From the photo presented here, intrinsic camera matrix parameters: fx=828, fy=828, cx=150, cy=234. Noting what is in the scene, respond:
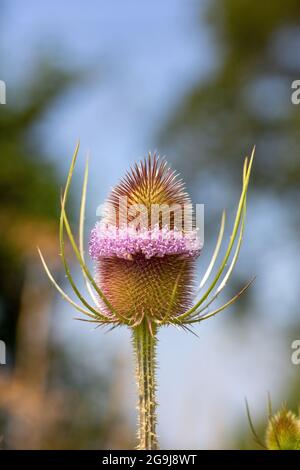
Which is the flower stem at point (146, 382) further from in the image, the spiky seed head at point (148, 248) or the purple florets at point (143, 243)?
the purple florets at point (143, 243)

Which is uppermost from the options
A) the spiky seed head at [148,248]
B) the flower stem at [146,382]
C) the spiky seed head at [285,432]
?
the spiky seed head at [148,248]

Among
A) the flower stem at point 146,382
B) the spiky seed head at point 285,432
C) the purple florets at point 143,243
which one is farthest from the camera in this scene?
the spiky seed head at point 285,432

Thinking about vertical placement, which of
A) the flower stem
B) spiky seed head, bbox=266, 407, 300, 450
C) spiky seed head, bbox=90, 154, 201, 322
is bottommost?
spiky seed head, bbox=266, 407, 300, 450

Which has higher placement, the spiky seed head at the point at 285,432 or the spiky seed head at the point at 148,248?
the spiky seed head at the point at 148,248

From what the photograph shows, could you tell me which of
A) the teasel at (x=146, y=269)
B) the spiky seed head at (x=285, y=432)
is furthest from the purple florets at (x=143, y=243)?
the spiky seed head at (x=285, y=432)

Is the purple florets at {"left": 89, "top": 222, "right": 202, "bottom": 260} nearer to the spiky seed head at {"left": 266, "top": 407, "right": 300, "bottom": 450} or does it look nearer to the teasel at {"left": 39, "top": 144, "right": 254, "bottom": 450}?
the teasel at {"left": 39, "top": 144, "right": 254, "bottom": 450}

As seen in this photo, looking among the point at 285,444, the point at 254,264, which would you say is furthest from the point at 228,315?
the point at 285,444

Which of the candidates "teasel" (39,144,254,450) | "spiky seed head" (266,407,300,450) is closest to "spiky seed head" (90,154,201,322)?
"teasel" (39,144,254,450)
